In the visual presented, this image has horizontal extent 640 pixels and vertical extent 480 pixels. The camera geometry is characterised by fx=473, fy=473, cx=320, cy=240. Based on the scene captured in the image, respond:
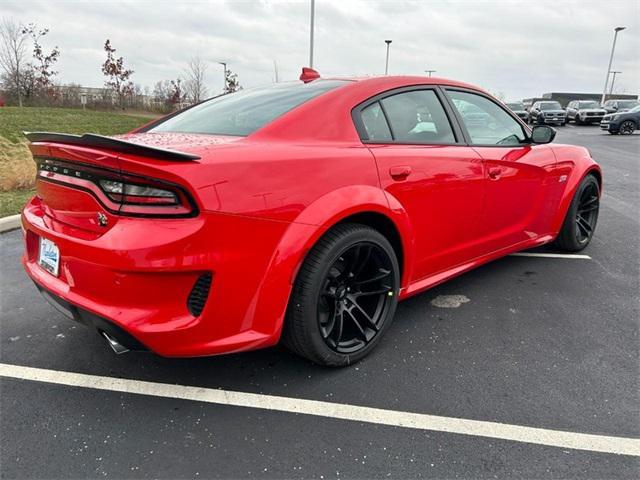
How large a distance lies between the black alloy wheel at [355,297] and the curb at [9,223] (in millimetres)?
4273

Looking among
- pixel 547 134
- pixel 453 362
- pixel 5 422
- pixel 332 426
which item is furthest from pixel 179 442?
pixel 547 134

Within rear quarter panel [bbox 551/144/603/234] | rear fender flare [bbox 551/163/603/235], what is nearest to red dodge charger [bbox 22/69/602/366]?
rear quarter panel [bbox 551/144/603/234]

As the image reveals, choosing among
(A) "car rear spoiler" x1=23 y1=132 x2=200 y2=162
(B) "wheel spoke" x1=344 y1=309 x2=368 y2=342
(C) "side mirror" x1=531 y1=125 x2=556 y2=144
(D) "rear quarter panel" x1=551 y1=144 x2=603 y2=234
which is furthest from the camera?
(D) "rear quarter panel" x1=551 y1=144 x2=603 y2=234

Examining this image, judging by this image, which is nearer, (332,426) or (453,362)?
(332,426)

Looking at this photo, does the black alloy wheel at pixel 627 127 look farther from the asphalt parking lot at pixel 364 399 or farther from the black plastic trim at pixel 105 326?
the black plastic trim at pixel 105 326

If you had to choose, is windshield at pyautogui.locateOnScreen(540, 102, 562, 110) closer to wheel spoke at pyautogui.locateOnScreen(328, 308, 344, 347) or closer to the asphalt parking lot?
the asphalt parking lot

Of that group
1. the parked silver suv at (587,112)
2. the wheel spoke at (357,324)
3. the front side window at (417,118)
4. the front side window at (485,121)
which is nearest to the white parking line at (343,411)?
the wheel spoke at (357,324)

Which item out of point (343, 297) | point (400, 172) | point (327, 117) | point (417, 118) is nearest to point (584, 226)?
point (417, 118)

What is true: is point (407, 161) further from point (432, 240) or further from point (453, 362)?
point (453, 362)

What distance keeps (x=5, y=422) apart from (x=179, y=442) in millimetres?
827

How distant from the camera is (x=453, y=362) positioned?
261 cm

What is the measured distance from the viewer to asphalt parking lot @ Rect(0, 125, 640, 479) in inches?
74.2

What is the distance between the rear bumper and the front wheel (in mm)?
160

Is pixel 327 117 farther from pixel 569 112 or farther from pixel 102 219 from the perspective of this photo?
pixel 569 112
